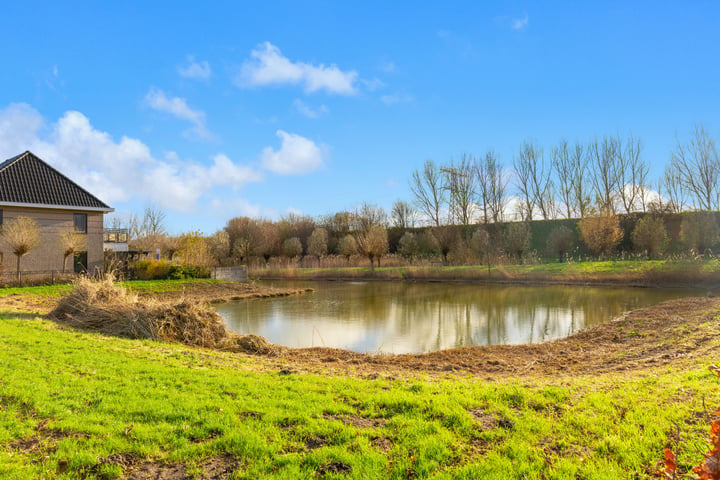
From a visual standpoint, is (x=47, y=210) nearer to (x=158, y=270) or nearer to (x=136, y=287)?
(x=158, y=270)

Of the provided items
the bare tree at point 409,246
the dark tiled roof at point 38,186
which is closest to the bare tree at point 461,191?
the bare tree at point 409,246

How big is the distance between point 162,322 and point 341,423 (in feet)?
21.4

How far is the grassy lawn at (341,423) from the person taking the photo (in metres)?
2.86

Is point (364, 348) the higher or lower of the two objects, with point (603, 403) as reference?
lower

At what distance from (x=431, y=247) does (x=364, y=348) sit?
26.6 meters

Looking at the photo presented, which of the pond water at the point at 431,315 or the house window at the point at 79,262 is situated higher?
the house window at the point at 79,262

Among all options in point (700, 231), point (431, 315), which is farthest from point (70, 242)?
point (700, 231)

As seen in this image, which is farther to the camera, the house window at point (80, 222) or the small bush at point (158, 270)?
the small bush at point (158, 270)

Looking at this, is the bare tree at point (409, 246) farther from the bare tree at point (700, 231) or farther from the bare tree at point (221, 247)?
the bare tree at point (700, 231)

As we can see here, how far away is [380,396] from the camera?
4152 millimetres

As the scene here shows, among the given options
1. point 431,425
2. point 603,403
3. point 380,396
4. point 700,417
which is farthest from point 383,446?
point 700,417

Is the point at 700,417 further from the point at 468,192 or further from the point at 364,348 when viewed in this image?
the point at 468,192

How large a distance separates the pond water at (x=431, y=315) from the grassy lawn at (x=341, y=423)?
180 inches

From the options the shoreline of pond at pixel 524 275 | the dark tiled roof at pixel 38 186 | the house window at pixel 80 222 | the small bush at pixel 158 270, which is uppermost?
the dark tiled roof at pixel 38 186
